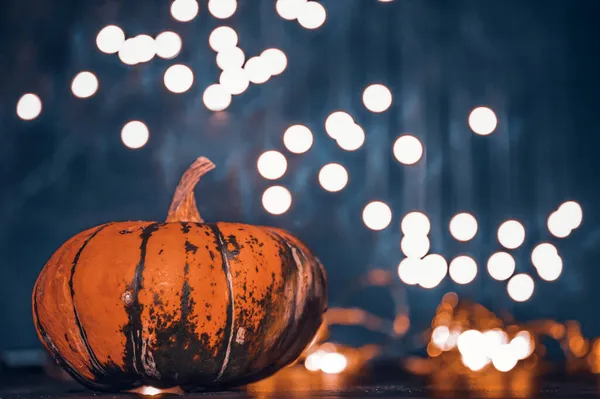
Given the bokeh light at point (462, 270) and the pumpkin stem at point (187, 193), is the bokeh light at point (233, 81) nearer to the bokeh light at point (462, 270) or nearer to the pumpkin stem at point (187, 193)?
the bokeh light at point (462, 270)

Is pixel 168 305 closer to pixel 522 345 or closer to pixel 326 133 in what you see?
pixel 522 345

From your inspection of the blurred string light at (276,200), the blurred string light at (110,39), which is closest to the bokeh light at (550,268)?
the blurred string light at (276,200)

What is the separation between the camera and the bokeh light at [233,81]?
210cm

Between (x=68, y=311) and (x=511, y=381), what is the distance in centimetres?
67

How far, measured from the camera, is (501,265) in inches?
81.2

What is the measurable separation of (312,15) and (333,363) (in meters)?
0.95

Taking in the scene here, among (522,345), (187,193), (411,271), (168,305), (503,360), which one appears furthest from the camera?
(411,271)

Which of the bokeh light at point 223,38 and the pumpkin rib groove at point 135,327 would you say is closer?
the pumpkin rib groove at point 135,327

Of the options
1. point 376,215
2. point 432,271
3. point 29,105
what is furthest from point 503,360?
point 29,105

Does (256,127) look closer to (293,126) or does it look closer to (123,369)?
(293,126)

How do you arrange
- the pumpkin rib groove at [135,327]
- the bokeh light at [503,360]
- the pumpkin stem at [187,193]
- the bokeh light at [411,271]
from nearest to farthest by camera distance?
the pumpkin rib groove at [135,327]
the pumpkin stem at [187,193]
the bokeh light at [503,360]
the bokeh light at [411,271]

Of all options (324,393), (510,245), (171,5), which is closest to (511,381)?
(324,393)

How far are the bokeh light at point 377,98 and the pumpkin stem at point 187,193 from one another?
972mm

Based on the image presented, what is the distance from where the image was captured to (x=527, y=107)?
7.07 ft
